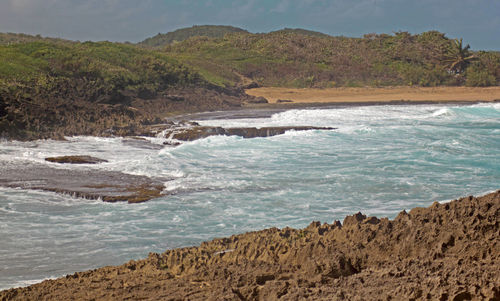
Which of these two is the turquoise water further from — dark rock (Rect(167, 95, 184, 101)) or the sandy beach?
the sandy beach

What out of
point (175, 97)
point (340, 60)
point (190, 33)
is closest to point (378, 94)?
point (340, 60)

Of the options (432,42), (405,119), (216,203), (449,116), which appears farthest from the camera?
(432,42)

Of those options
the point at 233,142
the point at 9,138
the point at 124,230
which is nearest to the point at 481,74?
the point at 233,142

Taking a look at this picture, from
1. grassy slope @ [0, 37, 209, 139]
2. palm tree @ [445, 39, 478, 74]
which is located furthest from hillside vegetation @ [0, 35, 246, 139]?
palm tree @ [445, 39, 478, 74]

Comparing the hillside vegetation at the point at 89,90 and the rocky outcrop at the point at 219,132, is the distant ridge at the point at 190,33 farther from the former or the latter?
the rocky outcrop at the point at 219,132

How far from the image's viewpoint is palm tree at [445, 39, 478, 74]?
43.9 m

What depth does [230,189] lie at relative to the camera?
36.5 feet

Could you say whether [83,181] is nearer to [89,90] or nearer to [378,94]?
[89,90]

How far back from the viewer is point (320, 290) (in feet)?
12.6

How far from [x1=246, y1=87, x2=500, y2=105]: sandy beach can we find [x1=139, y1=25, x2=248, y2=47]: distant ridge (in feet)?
255

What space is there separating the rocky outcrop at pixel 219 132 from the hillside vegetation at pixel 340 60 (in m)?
17.6

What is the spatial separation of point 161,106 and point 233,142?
1072 cm

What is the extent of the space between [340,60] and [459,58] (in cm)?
917

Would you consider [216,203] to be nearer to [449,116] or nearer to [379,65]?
[449,116]
